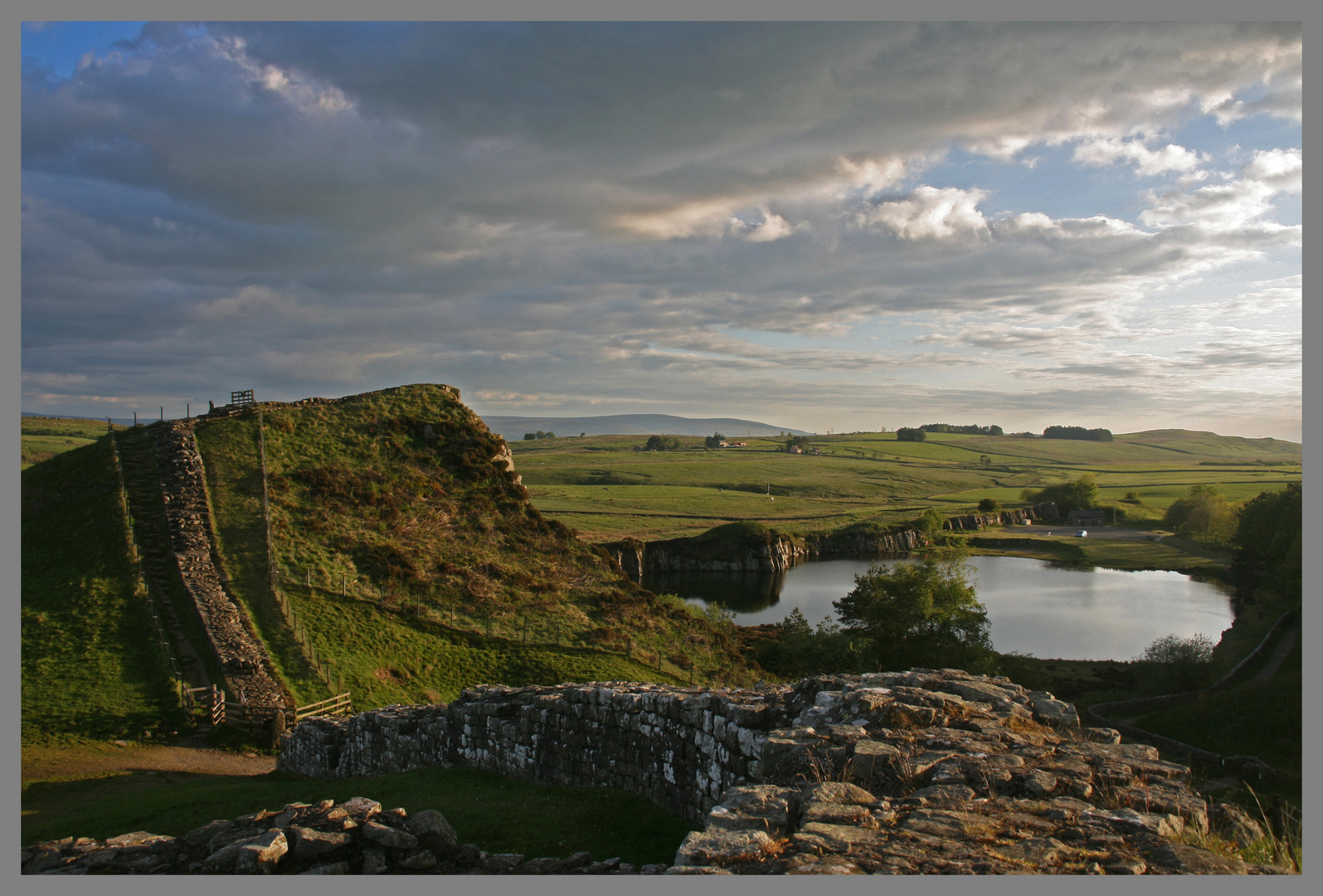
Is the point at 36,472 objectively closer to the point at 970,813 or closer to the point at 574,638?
the point at 574,638

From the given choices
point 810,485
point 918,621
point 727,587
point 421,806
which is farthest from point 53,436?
point 810,485

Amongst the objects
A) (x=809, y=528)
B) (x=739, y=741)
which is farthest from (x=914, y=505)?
(x=739, y=741)

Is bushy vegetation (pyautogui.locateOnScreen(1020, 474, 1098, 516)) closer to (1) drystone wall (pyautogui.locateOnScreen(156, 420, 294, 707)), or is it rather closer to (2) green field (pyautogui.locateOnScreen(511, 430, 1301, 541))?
(2) green field (pyautogui.locateOnScreen(511, 430, 1301, 541))

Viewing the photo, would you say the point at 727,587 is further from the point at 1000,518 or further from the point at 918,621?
the point at 1000,518

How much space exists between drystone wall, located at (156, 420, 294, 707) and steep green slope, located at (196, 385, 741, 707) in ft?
2.14

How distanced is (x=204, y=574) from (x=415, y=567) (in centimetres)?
877

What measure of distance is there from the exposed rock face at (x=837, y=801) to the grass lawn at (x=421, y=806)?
726mm

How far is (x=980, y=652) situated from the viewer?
114 feet

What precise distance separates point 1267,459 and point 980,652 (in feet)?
629

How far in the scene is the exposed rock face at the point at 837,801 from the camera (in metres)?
5.72

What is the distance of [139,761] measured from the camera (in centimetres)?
1973

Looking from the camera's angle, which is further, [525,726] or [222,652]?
[222,652]

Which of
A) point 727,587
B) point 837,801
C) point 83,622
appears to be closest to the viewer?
point 837,801

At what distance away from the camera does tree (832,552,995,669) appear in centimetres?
3550
